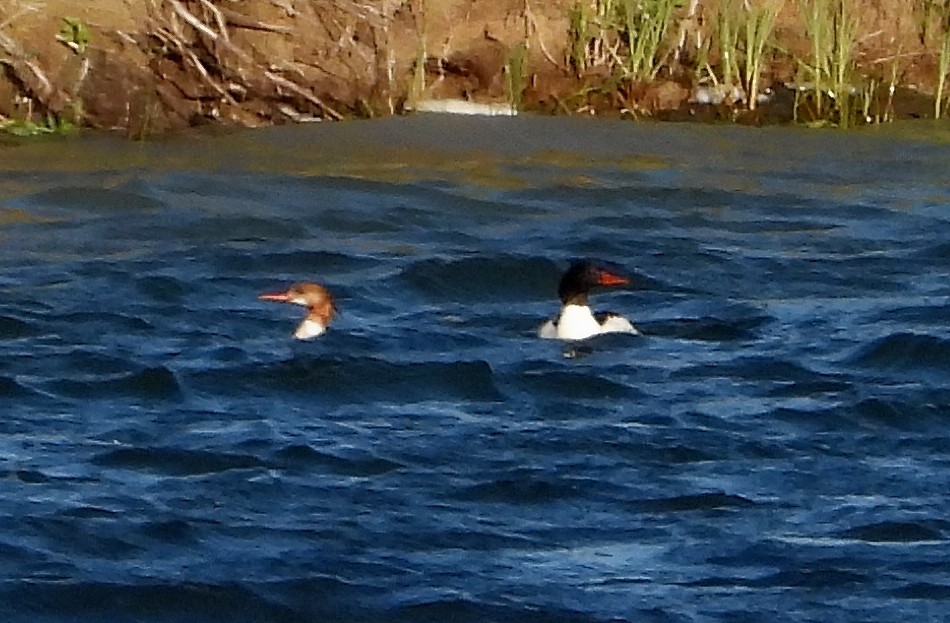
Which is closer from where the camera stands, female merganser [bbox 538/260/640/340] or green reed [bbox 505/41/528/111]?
female merganser [bbox 538/260/640/340]

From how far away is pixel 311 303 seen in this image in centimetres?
1046

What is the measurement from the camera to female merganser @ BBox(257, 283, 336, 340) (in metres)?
10.4

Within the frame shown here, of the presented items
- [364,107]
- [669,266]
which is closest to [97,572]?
[669,266]

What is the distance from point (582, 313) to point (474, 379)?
1168mm

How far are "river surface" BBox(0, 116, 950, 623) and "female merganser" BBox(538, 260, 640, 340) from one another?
139mm

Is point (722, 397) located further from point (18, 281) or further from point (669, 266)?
point (18, 281)

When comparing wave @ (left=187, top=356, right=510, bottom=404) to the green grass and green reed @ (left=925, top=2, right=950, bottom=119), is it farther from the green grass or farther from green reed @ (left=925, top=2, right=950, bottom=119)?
green reed @ (left=925, top=2, right=950, bottom=119)

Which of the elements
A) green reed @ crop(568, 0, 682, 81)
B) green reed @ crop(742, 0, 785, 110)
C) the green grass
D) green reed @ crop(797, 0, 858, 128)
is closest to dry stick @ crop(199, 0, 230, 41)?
the green grass

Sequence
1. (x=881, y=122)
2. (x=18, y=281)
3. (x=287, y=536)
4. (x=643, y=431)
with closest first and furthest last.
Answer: (x=287, y=536) < (x=643, y=431) < (x=18, y=281) < (x=881, y=122)

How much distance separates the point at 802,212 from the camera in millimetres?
13148

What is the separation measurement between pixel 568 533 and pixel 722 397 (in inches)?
84.6

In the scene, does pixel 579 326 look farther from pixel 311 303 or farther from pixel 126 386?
pixel 126 386

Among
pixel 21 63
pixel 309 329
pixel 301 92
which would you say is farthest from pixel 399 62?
pixel 309 329

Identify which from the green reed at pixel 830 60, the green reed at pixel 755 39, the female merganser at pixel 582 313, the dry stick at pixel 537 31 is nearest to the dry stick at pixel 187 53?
the dry stick at pixel 537 31
